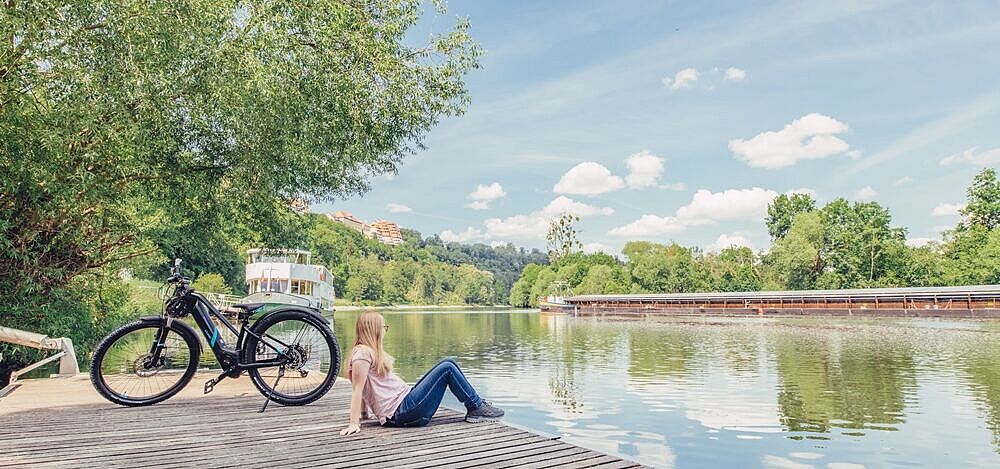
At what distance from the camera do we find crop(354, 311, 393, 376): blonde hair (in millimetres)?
5875

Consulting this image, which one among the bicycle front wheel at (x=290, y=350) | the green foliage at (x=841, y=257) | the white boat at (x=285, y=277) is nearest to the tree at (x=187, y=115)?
the bicycle front wheel at (x=290, y=350)

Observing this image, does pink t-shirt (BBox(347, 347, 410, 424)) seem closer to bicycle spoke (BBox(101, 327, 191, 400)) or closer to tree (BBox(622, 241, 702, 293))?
bicycle spoke (BBox(101, 327, 191, 400))

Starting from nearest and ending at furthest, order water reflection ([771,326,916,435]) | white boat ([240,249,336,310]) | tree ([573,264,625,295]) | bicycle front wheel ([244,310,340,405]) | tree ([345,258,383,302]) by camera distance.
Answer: bicycle front wheel ([244,310,340,405]) → water reflection ([771,326,916,435]) → white boat ([240,249,336,310]) → tree ([573,264,625,295]) → tree ([345,258,383,302])

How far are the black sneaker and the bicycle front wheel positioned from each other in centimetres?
158

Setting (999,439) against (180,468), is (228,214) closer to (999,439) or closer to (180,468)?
(180,468)

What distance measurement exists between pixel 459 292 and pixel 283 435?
129 meters

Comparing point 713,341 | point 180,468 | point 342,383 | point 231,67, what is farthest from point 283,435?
point 713,341

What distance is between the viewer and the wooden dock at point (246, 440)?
15.5 feet

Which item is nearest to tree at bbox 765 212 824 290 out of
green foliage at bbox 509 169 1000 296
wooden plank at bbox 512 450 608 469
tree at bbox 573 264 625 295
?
green foliage at bbox 509 169 1000 296

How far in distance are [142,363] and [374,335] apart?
9.17ft

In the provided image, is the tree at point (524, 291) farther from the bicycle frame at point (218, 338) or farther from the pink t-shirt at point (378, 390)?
the pink t-shirt at point (378, 390)

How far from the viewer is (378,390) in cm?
589

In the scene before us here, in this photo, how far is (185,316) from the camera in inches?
276

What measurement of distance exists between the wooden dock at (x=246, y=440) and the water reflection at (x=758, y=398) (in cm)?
355
